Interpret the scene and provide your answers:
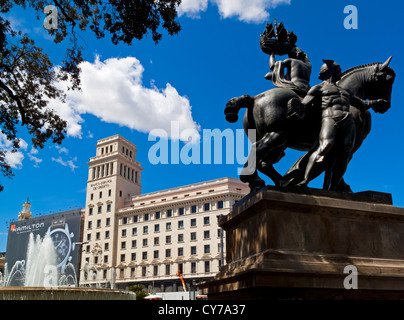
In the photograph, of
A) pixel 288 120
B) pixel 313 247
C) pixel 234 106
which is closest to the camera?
pixel 313 247

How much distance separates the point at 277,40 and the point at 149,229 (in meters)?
64.5

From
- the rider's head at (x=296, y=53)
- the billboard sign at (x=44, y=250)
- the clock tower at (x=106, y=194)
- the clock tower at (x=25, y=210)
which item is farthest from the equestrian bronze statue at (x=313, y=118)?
the clock tower at (x=25, y=210)

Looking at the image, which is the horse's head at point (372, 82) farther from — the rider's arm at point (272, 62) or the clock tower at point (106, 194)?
the clock tower at point (106, 194)

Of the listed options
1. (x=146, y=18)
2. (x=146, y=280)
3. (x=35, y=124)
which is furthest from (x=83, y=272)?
(x=146, y=18)

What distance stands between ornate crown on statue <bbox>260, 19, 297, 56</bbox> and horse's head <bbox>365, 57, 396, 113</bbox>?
1.69m

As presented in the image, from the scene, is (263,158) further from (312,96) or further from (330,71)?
(330,71)

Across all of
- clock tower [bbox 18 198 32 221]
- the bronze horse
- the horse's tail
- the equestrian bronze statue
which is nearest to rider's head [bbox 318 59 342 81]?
the equestrian bronze statue

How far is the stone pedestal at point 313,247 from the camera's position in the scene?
15.4ft

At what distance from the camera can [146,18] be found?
8766mm

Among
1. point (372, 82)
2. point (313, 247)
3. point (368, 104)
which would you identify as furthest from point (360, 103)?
point (313, 247)

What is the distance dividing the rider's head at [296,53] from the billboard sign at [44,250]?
69773mm

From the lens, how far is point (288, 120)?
6012 mm

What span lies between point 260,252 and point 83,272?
74.9 metres
